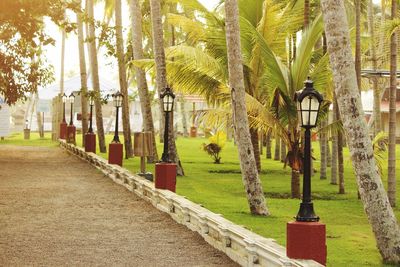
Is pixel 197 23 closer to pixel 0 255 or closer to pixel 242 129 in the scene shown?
pixel 242 129

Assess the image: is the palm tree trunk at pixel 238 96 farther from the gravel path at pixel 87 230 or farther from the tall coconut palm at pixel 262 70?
the tall coconut palm at pixel 262 70

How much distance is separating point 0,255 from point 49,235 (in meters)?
1.83

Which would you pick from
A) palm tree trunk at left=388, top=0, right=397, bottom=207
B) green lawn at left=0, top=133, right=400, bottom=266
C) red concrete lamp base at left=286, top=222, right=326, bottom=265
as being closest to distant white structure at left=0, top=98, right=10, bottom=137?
green lawn at left=0, top=133, right=400, bottom=266

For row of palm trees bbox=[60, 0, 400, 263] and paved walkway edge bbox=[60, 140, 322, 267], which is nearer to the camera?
paved walkway edge bbox=[60, 140, 322, 267]

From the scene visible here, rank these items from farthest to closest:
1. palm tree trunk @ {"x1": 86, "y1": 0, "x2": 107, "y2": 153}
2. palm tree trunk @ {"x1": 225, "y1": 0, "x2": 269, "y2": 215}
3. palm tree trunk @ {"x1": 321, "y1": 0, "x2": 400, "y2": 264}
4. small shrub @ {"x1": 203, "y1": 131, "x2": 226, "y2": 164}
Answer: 1. palm tree trunk @ {"x1": 86, "y1": 0, "x2": 107, "y2": 153}
2. small shrub @ {"x1": 203, "y1": 131, "x2": 226, "y2": 164}
3. palm tree trunk @ {"x1": 225, "y1": 0, "x2": 269, "y2": 215}
4. palm tree trunk @ {"x1": 321, "y1": 0, "x2": 400, "y2": 264}

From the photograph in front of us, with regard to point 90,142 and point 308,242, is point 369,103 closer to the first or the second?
point 90,142

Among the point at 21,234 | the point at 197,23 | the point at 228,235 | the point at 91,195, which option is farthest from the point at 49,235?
the point at 197,23

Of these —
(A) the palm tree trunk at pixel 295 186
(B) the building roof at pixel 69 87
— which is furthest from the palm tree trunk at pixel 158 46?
(B) the building roof at pixel 69 87

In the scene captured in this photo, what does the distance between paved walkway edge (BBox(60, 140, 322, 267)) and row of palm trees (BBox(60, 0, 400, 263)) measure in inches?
59.2

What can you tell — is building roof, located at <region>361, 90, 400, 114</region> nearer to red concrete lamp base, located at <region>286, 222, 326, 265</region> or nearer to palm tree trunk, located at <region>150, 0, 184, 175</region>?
palm tree trunk, located at <region>150, 0, 184, 175</region>

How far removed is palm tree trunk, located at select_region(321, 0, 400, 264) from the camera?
11.0 meters

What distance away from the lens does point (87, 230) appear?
1377 centimetres

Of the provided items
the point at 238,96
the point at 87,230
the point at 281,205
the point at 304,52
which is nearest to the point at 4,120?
the point at 304,52

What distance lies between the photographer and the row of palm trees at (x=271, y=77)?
1108cm
